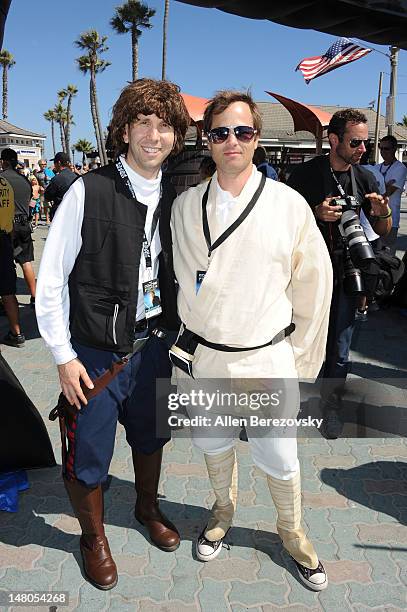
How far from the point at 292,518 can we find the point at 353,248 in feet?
4.61

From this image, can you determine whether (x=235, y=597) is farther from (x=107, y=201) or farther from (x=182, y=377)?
(x=107, y=201)

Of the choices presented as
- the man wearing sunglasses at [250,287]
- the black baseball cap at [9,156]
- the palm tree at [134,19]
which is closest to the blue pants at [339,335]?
the man wearing sunglasses at [250,287]

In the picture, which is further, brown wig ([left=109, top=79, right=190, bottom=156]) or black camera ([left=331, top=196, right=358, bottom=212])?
black camera ([left=331, top=196, right=358, bottom=212])

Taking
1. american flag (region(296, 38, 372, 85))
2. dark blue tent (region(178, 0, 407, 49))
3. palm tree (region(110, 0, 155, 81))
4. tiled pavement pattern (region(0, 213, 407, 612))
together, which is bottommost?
tiled pavement pattern (region(0, 213, 407, 612))

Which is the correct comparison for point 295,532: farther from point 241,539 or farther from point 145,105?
point 145,105

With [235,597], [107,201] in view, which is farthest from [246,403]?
[107,201]

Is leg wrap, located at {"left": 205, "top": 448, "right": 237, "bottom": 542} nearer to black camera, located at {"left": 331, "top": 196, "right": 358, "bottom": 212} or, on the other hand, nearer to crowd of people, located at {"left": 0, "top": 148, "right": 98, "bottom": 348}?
black camera, located at {"left": 331, "top": 196, "right": 358, "bottom": 212}

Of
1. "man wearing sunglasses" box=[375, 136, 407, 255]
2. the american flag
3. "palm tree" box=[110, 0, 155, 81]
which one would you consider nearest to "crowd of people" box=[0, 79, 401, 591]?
"man wearing sunglasses" box=[375, 136, 407, 255]

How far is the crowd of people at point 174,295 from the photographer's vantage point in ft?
6.07

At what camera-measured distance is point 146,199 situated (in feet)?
6.52

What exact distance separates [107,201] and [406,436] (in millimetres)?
2779

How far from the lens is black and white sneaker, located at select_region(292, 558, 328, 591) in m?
2.13

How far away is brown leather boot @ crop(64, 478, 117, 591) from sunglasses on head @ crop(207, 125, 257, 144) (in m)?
1.53

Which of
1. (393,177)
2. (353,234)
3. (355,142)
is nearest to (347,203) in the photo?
(353,234)
